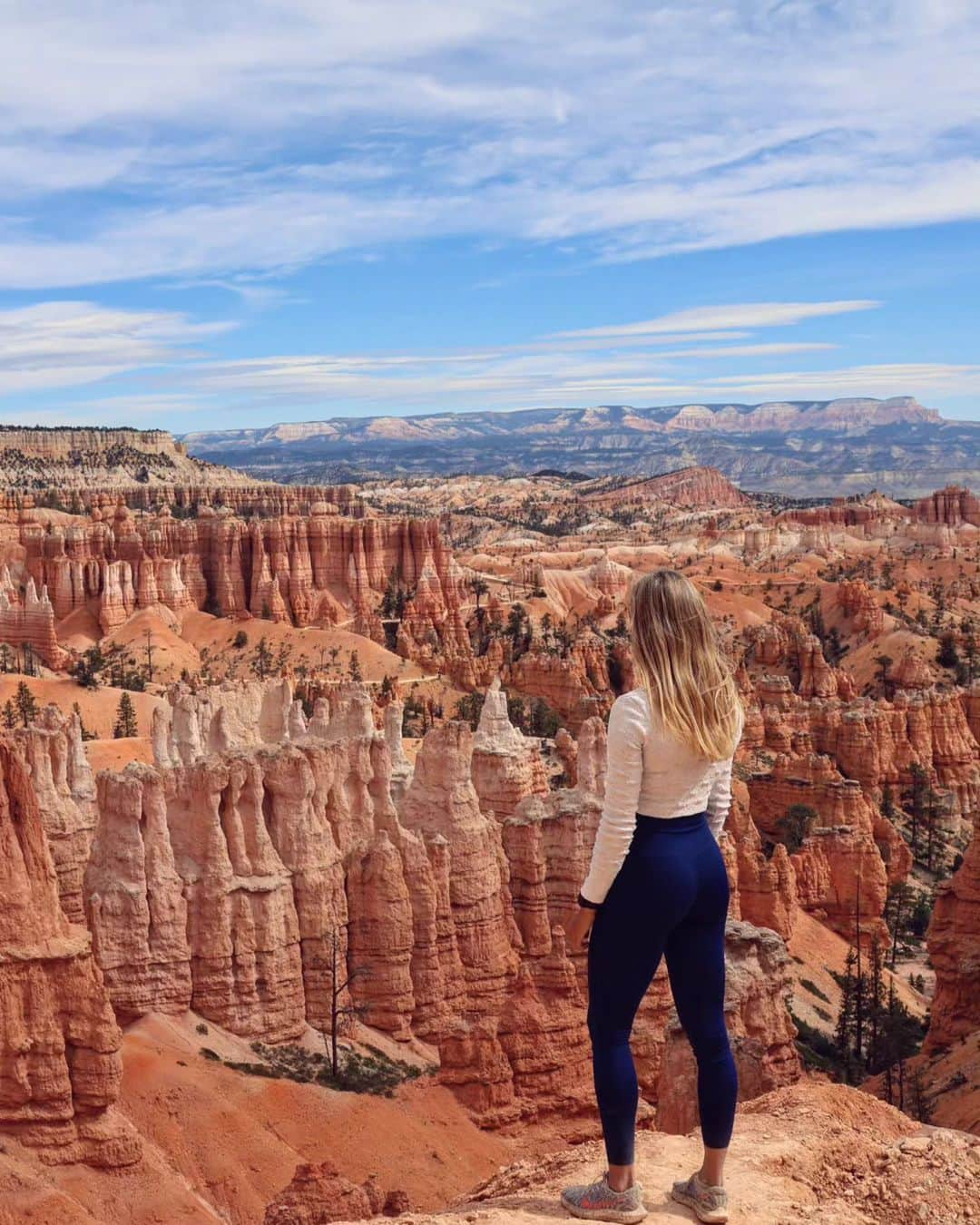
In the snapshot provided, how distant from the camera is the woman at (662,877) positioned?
20.8 ft

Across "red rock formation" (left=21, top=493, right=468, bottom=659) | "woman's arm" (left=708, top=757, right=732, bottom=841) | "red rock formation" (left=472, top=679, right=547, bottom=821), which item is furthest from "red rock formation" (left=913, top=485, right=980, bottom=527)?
"woman's arm" (left=708, top=757, right=732, bottom=841)

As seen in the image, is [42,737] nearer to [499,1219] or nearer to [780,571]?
[499,1219]

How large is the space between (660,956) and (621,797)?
87 cm

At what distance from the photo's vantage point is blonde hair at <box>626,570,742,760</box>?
20.8 feet

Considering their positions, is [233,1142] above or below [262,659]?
above

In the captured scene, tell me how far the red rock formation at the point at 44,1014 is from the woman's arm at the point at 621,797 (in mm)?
7354

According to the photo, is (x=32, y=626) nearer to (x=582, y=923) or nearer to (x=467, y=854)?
(x=467, y=854)

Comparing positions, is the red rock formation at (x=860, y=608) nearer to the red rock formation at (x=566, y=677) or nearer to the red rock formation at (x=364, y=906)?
the red rock formation at (x=566, y=677)

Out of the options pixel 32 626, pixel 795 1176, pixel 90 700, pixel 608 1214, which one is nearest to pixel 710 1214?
pixel 608 1214

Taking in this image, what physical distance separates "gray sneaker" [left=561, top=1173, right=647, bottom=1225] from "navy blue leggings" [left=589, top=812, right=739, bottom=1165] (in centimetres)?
15

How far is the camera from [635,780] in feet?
20.7

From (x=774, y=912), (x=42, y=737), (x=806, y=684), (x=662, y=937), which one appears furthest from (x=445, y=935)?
(x=806, y=684)

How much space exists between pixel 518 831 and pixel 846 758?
26051mm

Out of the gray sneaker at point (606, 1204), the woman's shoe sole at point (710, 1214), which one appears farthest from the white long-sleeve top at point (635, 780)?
the woman's shoe sole at point (710, 1214)
